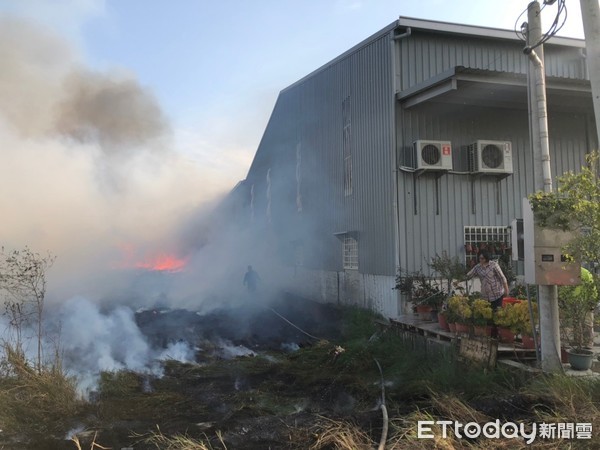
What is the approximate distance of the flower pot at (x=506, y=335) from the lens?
708cm

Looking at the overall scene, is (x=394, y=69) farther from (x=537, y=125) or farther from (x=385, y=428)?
(x=385, y=428)

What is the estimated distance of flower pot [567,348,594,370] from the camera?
5.76 meters

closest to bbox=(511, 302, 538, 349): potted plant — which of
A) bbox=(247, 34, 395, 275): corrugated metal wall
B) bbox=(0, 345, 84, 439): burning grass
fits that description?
bbox=(247, 34, 395, 275): corrugated metal wall

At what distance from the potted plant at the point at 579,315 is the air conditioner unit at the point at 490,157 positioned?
549 cm

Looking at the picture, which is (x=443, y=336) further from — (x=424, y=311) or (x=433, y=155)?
(x=433, y=155)

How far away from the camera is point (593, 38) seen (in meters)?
4.72

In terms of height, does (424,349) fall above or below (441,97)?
below

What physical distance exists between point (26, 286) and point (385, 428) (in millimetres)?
5523

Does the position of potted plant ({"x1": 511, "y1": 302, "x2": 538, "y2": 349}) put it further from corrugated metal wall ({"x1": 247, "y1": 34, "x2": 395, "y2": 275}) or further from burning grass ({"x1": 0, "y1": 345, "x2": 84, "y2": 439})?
burning grass ({"x1": 0, "y1": 345, "x2": 84, "y2": 439})

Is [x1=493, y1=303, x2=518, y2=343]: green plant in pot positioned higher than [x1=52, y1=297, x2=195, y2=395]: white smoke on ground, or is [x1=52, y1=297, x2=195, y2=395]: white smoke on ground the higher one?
[x1=493, y1=303, x2=518, y2=343]: green plant in pot

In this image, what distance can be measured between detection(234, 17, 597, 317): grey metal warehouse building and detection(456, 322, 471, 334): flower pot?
3183 millimetres

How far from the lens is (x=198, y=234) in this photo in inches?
932

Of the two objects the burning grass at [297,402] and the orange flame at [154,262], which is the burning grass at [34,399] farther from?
the orange flame at [154,262]

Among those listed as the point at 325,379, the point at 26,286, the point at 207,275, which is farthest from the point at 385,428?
the point at 207,275
